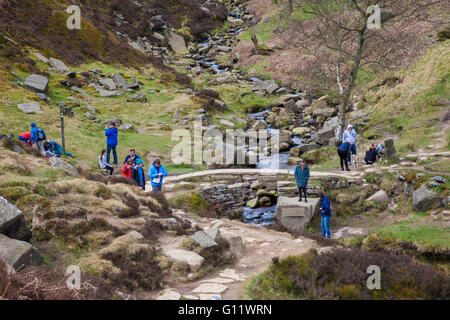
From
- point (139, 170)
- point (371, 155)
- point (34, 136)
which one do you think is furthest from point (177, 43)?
point (139, 170)

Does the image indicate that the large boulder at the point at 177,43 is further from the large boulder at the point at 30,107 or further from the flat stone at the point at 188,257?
the flat stone at the point at 188,257

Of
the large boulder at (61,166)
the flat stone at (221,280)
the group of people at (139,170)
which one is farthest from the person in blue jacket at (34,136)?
the flat stone at (221,280)

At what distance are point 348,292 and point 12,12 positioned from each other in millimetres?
43443

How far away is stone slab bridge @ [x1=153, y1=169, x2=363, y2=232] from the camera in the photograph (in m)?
15.1

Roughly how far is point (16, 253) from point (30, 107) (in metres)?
21.5

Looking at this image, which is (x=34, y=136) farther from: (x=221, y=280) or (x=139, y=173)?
(x=221, y=280)

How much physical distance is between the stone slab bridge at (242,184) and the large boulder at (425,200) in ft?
11.9

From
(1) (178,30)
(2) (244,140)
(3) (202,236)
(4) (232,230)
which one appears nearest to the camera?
(3) (202,236)

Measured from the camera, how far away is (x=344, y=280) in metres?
7.30

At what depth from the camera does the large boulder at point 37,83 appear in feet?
94.9

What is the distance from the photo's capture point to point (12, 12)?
3731 cm

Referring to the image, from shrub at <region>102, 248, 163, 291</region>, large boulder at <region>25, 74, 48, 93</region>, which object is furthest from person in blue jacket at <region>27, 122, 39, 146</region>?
shrub at <region>102, 248, 163, 291</region>

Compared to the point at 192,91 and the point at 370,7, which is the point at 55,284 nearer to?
the point at 370,7
